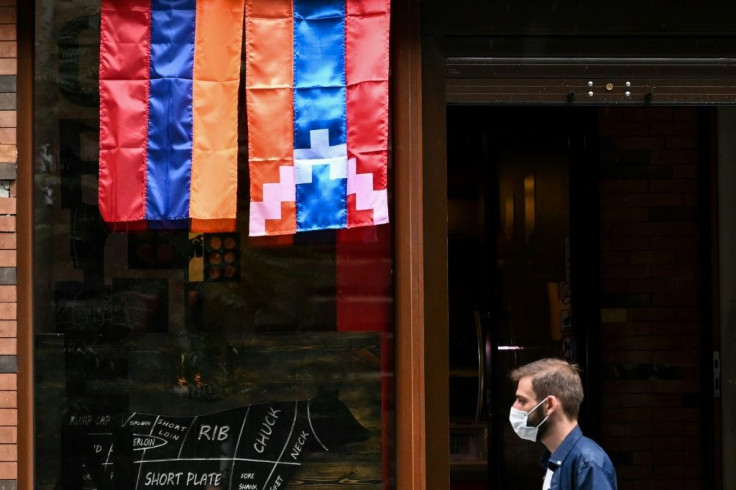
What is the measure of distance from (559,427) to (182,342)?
2.40m

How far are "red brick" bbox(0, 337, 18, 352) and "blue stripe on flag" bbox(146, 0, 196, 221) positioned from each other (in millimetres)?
963

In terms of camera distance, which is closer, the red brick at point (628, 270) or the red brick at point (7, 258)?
the red brick at point (7, 258)

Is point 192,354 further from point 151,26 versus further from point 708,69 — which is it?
point 708,69

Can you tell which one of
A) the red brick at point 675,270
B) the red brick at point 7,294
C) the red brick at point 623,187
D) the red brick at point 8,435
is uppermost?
the red brick at point 623,187

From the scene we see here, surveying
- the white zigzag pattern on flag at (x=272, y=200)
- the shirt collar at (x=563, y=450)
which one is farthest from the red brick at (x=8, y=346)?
the shirt collar at (x=563, y=450)

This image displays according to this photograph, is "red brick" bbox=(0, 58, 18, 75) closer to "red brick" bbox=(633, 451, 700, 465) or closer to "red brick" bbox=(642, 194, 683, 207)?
"red brick" bbox=(642, 194, 683, 207)

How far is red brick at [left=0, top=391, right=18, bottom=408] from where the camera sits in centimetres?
549

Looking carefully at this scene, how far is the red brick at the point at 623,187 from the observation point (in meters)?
8.27

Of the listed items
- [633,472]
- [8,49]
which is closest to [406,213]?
[8,49]

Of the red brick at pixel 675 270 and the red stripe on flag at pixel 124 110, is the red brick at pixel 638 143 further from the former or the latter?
the red stripe on flag at pixel 124 110

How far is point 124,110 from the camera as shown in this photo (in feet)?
18.2

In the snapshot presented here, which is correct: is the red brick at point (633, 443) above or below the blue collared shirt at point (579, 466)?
below

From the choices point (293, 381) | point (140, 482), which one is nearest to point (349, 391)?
point (293, 381)

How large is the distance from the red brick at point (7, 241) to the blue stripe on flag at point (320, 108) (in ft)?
4.95
